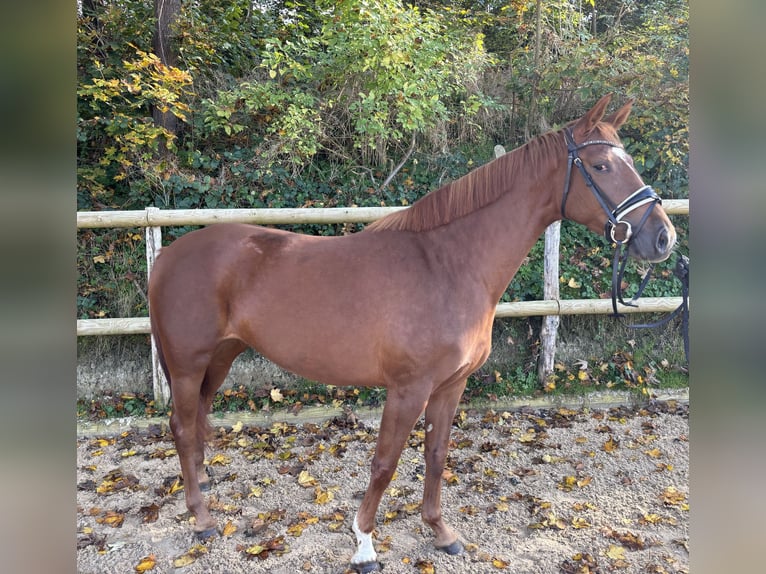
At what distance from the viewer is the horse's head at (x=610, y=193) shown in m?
1.99

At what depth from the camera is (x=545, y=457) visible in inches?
142

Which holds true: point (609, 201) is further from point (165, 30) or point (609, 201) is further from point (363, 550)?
point (165, 30)

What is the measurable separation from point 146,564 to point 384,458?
1.42 meters

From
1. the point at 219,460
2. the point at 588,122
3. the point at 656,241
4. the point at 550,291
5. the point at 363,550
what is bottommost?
the point at 219,460

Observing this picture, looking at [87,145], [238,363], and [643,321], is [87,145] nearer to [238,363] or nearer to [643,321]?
[238,363]

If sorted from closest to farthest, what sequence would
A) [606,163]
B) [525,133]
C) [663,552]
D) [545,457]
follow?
1. [606,163]
2. [663,552]
3. [545,457]
4. [525,133]

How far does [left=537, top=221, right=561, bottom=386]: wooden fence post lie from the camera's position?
4535mm

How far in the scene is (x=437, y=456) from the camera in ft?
8.63

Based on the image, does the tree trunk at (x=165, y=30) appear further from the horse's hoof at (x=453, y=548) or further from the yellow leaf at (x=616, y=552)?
the yellow leaf at (x=616, y=552)

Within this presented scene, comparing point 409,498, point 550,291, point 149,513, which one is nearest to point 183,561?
point 149,513

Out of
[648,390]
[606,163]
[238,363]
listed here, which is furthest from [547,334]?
[238,363]

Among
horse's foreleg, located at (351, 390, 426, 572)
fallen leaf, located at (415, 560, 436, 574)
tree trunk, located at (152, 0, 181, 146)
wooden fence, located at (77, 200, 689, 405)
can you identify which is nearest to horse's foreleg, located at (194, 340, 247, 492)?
horse's foreleg, located at (351, 390, 426, 572)

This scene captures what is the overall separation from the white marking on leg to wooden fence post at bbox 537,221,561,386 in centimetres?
278

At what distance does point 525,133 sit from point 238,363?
426 centimetres
